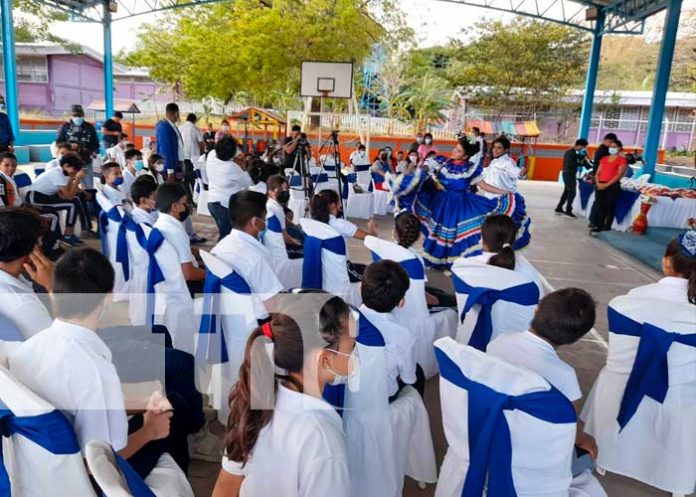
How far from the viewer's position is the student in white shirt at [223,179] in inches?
179

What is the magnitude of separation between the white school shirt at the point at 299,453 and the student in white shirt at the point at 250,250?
3.68 feet

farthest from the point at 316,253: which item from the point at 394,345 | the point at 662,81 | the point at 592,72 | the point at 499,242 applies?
the point at 592,72

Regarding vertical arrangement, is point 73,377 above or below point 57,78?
below

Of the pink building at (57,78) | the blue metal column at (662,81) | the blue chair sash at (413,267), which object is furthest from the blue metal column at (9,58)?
the pink building at (57,78)

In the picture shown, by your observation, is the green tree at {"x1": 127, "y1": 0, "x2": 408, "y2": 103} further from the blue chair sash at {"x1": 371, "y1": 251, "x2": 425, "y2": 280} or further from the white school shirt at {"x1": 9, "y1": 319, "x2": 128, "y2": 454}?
the white school shirt at {"x1": 9, "y1": 319, "x2": 128, "y2": 454}

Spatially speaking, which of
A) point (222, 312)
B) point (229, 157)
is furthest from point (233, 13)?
point (222, 312)

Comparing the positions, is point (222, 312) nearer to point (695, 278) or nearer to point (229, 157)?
point (695, 278)

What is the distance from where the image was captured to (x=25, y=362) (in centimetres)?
132

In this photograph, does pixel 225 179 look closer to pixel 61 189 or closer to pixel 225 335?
pixel 61 189

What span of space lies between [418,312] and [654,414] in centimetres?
106

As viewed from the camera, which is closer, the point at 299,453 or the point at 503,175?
the point at 299,453

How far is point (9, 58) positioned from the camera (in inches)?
381

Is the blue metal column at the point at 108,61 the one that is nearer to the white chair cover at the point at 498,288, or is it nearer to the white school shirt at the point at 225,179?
the white school shirt at the point at 225,179

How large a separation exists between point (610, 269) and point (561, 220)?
307 centimetres
